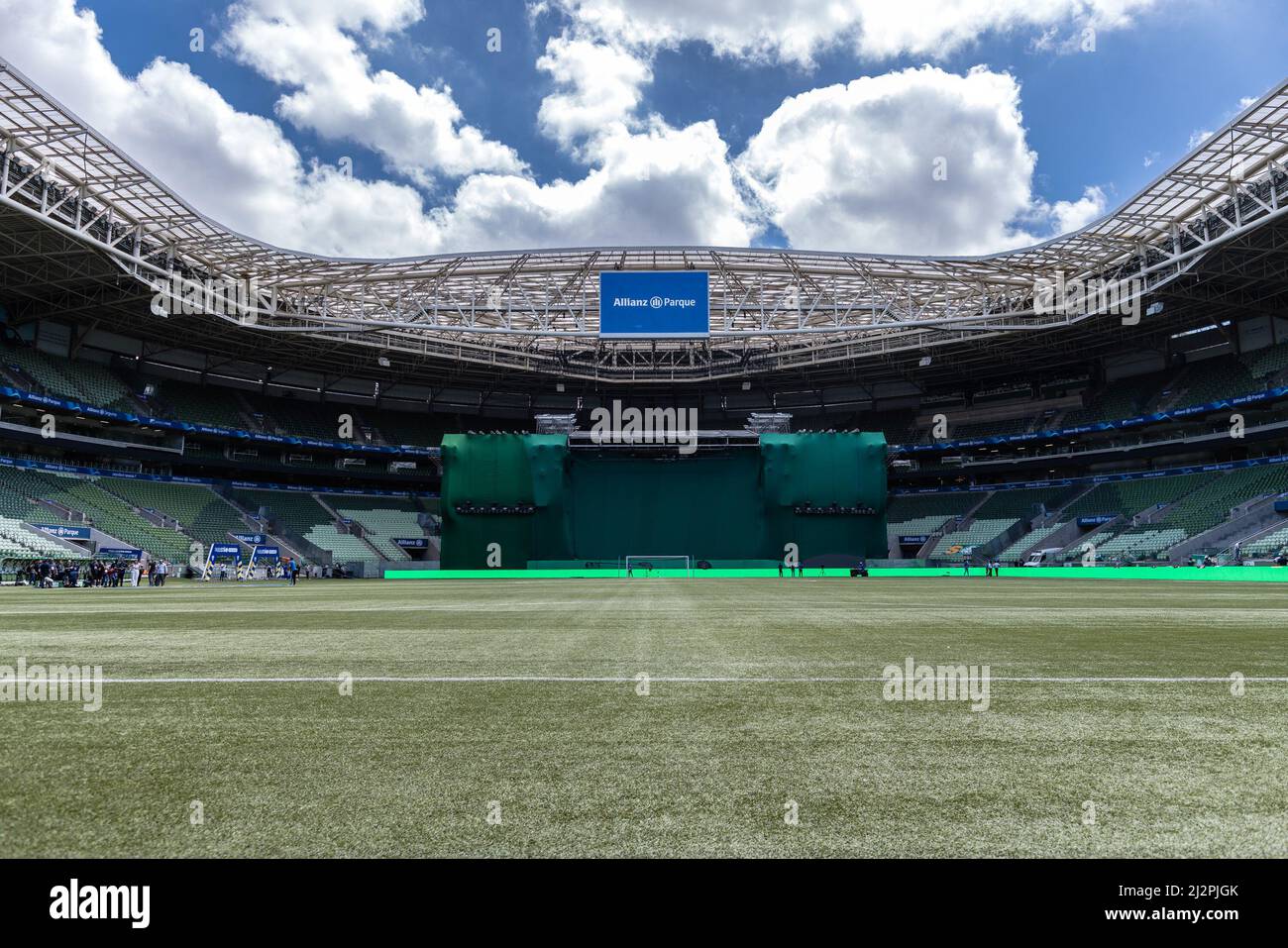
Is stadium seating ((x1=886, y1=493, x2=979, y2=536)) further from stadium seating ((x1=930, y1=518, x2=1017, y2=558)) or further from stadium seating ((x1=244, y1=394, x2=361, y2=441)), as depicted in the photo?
stadium seating ((x1=244, y1=394, x2=361, y2=441))

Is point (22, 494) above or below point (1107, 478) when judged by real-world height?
below

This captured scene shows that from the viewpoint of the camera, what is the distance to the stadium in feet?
9.77

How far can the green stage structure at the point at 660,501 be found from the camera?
51.3 m

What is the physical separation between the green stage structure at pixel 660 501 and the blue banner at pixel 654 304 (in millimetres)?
17966

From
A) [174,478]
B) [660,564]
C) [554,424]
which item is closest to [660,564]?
[660,564]

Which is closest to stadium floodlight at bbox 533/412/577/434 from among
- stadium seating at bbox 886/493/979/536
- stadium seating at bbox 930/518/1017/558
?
stadium seating at bbox 886/493/979/536

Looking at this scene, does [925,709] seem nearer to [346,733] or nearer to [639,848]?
[639,848]

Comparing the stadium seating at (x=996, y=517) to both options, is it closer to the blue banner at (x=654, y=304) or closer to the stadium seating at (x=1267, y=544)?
the stadium seating at (x=1267, y=544)

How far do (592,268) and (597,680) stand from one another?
38.0 metres

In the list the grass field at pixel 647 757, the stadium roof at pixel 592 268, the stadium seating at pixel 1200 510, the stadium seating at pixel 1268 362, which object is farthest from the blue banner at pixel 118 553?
the stadium seating at pixel 1268 362

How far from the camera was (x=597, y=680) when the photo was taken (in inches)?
230

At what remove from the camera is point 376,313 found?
45625 mm

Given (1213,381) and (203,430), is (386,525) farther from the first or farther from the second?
(1213,381)
